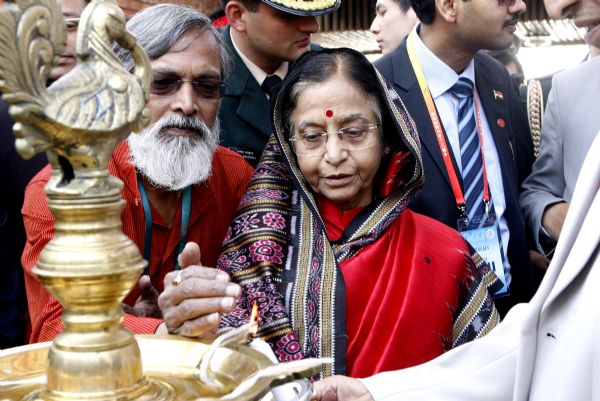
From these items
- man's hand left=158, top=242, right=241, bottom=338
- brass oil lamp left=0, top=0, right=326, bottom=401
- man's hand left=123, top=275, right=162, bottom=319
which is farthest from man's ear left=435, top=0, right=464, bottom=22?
brass oil lamp left=0, top=0, right=326, bottom=401

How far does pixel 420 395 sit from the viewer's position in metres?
1.82

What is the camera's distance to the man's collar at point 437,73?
334 cm

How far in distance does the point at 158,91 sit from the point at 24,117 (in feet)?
5.51

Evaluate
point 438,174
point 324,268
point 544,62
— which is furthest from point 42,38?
point 544,62

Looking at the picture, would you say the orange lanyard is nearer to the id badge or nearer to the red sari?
the id badge

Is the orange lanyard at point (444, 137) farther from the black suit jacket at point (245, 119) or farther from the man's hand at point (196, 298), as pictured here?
the man's hand at point (196, 298)

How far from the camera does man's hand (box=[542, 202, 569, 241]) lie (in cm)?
306

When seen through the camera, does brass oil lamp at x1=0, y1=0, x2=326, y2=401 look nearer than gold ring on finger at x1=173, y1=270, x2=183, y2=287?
Yes

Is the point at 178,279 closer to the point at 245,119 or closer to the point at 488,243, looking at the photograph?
the point at 245,119

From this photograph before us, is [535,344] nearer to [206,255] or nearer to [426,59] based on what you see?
[206,255]

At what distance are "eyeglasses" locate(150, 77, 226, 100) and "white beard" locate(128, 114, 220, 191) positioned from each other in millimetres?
75

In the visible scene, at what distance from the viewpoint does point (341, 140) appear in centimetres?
249

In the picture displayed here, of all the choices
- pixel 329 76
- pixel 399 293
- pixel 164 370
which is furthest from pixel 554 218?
pixel 164 370

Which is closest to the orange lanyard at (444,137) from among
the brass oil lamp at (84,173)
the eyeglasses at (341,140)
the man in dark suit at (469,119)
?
the man in dark suit at (469,119)
